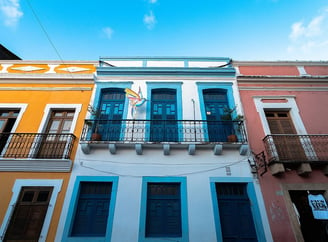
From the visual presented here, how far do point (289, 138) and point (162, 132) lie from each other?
458 centimetres

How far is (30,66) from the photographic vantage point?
25.6 feet

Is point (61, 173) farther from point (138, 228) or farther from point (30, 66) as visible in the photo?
point (30, 66)

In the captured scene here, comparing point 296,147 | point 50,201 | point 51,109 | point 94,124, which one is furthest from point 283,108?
point 51,109

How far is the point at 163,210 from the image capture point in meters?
5.12

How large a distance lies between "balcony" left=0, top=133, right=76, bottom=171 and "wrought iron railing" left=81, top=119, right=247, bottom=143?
0.84 meters

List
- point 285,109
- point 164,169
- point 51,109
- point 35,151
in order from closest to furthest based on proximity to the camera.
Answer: point 164,169, point 35,151, point 51,109, point 285,109

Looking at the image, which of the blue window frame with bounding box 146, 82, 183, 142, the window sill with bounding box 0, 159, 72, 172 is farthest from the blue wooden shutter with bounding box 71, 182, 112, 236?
the blue window frame with bounding box 146, 82, 183, 142

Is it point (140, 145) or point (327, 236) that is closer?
point (327, 236)

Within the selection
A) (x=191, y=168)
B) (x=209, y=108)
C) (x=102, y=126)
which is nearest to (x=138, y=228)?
(x=191, y=168)

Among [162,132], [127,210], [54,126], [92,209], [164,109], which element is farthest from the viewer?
[164,109]

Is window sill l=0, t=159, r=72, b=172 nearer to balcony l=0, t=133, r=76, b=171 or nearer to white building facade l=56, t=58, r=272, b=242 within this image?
balcony l=0, t=133, r=76, b=171

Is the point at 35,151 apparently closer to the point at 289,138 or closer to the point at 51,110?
the point at 51,110

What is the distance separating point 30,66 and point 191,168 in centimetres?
855

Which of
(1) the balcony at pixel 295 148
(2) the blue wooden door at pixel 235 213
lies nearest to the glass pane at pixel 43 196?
(2) the blue wooden door at pixel 235 213
